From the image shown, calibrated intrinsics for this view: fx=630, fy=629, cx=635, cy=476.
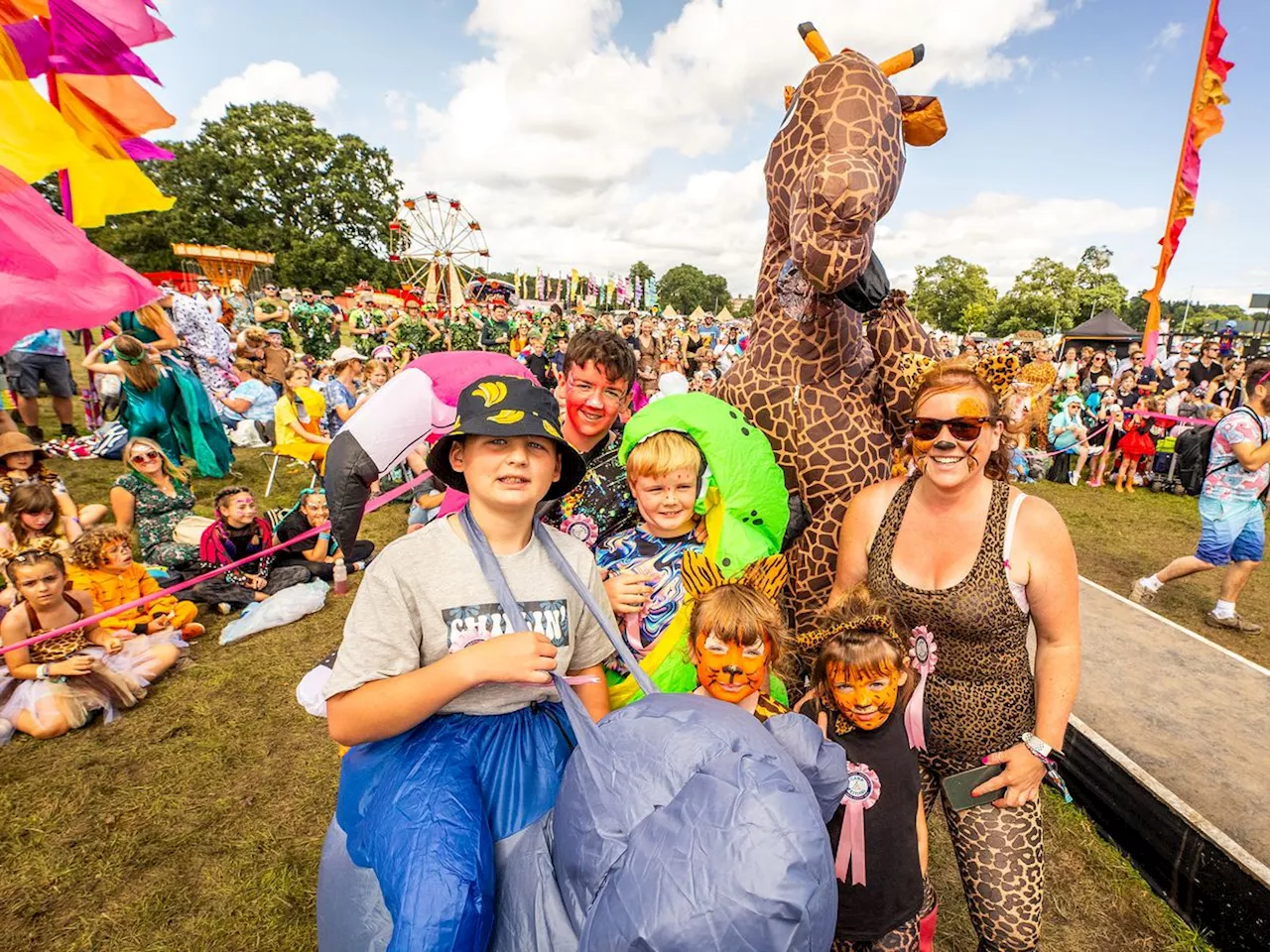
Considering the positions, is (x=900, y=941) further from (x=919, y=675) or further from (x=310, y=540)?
(x=310, y=540)

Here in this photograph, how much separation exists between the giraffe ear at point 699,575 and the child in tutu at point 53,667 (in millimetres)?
3901

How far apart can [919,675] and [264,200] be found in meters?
42.5

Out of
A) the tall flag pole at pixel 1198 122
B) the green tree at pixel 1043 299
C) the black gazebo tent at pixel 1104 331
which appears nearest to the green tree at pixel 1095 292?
the green tree at pixel 1043 299

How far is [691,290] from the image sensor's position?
9131 centimetres

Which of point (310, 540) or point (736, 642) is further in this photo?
point (310, 540)

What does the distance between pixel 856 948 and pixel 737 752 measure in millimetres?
1398

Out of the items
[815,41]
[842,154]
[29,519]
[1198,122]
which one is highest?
[1198,122]

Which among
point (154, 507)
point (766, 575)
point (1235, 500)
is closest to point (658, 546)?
point (766, 575)

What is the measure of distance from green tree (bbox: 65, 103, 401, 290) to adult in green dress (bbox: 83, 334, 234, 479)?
3013 cm

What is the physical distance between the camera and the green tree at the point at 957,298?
144ft

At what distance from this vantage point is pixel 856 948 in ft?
5.94

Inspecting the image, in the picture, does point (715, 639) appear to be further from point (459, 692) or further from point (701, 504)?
point (459, 692)

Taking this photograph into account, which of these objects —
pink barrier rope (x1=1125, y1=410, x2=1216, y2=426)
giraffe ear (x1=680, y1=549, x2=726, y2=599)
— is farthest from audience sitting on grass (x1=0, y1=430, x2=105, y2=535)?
pink barrier rope (x1=1125, y1=410, x2=1216, y2=426)

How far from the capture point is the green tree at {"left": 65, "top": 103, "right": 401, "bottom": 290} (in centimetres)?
3366
